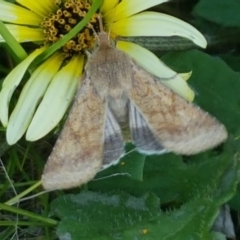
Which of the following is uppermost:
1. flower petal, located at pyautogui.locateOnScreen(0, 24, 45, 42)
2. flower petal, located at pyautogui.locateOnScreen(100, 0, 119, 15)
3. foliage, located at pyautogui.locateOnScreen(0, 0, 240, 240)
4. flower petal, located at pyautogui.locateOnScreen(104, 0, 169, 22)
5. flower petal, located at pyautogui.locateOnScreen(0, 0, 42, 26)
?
flower petal, located at pyautogui.locateOnScreen(0, 0, 42, 26)

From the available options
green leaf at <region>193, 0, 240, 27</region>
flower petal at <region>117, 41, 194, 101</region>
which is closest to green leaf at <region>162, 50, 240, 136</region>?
green leaf at <region>193, 0, 240, 27</region>

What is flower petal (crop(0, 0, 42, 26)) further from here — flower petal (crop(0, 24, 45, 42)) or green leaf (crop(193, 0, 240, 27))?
green leaf (crop(193, 0, 240, 27))

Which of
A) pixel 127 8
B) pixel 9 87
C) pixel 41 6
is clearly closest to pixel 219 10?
pixel 127 8

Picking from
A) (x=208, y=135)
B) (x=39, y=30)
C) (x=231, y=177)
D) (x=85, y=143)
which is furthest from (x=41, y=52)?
(x=231, y=177)

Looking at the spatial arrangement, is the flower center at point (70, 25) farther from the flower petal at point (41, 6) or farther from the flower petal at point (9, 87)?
the flower petal at point (9, 87)

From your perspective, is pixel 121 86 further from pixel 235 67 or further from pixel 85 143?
pixel 235 67

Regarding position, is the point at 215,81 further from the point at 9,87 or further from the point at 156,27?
the point at 9,87
